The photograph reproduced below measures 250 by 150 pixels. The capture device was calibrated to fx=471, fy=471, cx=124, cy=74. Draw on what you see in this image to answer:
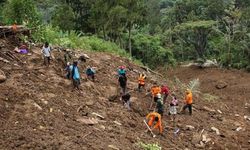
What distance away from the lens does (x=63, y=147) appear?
9.80 metres

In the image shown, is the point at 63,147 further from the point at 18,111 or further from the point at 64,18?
the point at 64,18

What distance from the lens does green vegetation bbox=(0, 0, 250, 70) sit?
64.9 ft

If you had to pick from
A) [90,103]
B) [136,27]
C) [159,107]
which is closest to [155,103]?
[159,107]

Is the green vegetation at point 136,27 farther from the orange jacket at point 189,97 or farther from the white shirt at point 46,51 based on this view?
the orange jacket at point 189,97

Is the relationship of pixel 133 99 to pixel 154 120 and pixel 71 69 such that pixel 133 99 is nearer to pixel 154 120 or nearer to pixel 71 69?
pixel 154 120

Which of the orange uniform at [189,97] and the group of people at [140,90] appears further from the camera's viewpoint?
the orange uniform at [189,97]

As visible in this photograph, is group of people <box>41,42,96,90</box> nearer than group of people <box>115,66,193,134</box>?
No

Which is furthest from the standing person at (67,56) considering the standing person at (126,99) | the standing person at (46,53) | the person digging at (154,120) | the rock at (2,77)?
the person digging at (154,120)

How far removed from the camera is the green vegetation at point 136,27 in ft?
64.9

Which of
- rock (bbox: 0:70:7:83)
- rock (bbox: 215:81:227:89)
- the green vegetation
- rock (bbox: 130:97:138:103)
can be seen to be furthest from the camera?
rock (bbox: 215:81:227:89)

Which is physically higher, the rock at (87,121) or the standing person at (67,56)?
the standing person at (67,56)

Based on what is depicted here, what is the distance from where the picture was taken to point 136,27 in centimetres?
3900

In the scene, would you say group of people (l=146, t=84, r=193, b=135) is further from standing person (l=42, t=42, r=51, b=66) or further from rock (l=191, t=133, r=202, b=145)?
standing person (l=42, t=42, r=51, b=66)

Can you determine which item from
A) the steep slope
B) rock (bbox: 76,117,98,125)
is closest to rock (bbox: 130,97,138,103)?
the steep slope
